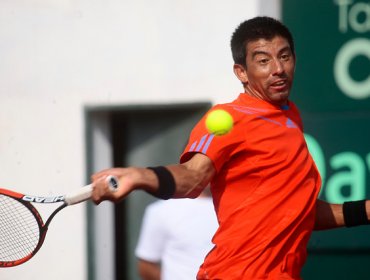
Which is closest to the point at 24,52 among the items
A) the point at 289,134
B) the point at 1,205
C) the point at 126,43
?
the point at 126,43

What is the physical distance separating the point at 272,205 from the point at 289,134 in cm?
30

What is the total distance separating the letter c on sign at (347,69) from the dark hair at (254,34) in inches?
101

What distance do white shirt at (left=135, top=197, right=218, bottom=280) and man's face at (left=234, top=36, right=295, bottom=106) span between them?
4.90 feet

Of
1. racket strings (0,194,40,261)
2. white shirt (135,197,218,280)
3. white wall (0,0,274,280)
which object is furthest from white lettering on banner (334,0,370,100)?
racket strings (0,194,40,261)

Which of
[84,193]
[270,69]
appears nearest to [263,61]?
[270,69]

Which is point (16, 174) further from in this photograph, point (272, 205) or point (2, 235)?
point (272, 205)

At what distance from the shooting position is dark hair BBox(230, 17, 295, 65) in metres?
4.96

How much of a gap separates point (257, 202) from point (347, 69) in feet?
10.1

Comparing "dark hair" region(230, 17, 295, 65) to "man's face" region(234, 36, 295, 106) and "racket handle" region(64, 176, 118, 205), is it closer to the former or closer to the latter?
"man's face" region(234, 36, 295, 106)

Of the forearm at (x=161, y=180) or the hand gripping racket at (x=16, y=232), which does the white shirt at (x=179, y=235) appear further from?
the forearm at (x=161, y=180)

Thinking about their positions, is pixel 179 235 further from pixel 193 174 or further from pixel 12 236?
pixel 193 174

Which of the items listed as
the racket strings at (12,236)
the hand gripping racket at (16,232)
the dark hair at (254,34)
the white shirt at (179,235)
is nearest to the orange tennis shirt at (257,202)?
the dark hair at (254,34)

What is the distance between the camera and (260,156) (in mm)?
4652

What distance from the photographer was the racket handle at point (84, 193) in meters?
4.05
